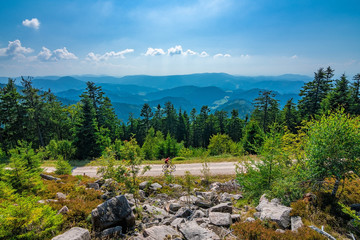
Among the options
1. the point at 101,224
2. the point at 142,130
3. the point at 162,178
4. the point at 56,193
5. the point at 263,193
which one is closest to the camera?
the point at 101,224

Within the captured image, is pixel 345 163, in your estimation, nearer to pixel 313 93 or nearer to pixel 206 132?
pixel 313 93

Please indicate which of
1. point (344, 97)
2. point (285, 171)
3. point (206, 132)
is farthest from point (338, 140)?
point (206, 132)

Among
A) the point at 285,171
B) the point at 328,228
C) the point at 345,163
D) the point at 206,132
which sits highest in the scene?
the point at 345,163

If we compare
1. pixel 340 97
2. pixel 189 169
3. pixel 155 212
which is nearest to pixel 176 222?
pixel 155 212

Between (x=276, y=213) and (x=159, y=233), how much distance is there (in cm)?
384

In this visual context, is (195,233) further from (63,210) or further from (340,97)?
(340,97)

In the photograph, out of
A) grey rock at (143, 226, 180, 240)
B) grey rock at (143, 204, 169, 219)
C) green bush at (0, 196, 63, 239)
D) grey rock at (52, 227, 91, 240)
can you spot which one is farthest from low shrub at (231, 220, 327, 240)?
green bush at (0, 196, 63, 239)

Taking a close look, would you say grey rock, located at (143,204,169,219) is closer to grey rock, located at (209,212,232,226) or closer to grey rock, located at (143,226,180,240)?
grey rock, located at (143,226,180,240)

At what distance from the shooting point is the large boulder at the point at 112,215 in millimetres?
5773

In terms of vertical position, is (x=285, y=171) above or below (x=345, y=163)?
below

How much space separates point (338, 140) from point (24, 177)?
12.6 meters

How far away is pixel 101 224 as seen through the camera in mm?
5746

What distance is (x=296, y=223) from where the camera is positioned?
17.8 ft

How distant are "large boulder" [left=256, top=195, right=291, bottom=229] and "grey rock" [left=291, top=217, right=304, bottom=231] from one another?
17 centimetres
